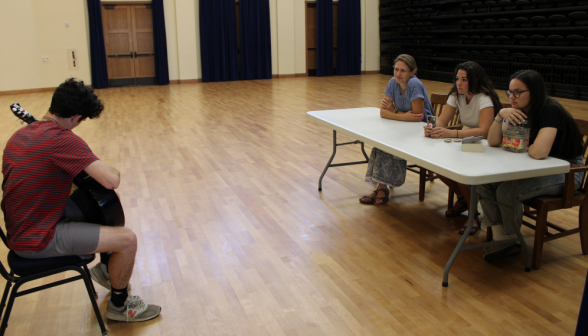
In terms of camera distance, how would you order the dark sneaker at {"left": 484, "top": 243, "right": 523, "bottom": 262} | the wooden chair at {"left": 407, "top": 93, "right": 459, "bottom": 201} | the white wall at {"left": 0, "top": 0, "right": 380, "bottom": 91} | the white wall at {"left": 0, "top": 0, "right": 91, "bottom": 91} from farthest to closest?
the white wall at {"left": 0, "top": 0, "right": 380, "bottom": 91} → the white wall at {"left": 0, "top": 0, "right": 91, "bottom": 91} → the wooden chair at {"left": 407, "top": 93, "right": 459, "bottom": 201} → the dark sneaker at {"left": 484, "top": 243, "right": 523, "bottom": 262}

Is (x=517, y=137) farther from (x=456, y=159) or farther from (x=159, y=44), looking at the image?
(x=159, y=44)

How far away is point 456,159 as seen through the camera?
8.13ft

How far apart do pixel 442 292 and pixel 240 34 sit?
12.2 metres

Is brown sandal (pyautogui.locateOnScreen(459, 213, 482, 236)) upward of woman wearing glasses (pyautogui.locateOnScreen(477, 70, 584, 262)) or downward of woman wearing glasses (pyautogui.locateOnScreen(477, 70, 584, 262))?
downward

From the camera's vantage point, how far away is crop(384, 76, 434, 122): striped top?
3.61 meters

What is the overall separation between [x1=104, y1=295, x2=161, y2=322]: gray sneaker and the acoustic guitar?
41cm

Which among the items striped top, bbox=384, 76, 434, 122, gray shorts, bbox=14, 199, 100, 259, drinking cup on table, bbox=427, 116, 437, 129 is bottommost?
gray shorts, bbox=14, 199, 100, 259

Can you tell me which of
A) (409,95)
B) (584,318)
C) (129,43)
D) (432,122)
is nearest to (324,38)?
(129,43)

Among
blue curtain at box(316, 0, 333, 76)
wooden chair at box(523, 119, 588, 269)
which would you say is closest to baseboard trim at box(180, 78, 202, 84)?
blue curtain at box(316, 0, 333, 76)

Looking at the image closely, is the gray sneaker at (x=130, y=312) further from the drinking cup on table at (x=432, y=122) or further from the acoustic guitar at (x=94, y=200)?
the drinking cup on table at (x=432, y=122)

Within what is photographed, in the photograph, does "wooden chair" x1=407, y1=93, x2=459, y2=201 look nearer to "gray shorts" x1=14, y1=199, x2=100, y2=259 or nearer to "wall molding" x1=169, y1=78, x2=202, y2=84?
"gray shorts" x1=14, y1=199, x2=100, y2=259

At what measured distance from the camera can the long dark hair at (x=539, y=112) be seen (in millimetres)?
2547

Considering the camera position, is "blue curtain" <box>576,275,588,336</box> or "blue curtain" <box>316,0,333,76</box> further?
"blue curtain" <box>316,0,333,76</box>

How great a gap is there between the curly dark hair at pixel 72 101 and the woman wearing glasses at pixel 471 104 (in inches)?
77.5
